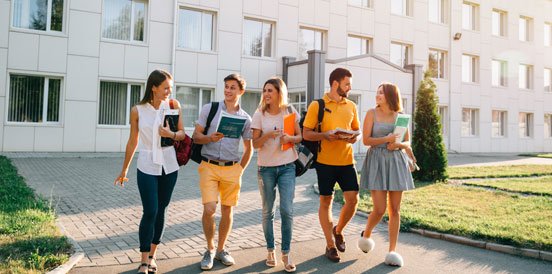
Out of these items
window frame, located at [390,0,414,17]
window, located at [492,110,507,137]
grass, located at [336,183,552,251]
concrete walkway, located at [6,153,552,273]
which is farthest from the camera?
window, located at [492,110,507,137]

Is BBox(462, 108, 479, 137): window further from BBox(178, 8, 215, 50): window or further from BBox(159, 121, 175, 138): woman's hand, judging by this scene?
BBox(159, 121, 175, 138): woman's hand

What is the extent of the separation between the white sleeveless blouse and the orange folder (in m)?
1.12

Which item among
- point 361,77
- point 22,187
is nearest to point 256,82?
point 361,77

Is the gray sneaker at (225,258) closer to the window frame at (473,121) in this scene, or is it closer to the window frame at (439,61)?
the window frame at (439,61)

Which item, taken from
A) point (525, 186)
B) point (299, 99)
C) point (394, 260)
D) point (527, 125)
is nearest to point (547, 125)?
point (527, 125)

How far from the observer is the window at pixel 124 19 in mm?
17375

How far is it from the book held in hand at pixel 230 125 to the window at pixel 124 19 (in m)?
14.7

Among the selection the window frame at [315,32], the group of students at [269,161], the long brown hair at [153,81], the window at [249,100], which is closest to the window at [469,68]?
the window frame at [315,32]

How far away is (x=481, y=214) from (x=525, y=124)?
1028 inches

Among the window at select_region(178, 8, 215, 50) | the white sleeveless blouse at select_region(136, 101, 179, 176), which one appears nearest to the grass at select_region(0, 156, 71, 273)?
the white sleeveless blouse at select_region(136, 101, 179, 176)

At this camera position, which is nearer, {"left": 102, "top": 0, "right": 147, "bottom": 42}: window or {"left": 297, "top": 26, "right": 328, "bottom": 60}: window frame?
{"left": 102, "top": 0, "right": 147, "bottom": 42}: window

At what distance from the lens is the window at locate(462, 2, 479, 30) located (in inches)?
1059

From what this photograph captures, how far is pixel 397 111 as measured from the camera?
491cm

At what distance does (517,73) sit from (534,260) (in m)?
27.5
